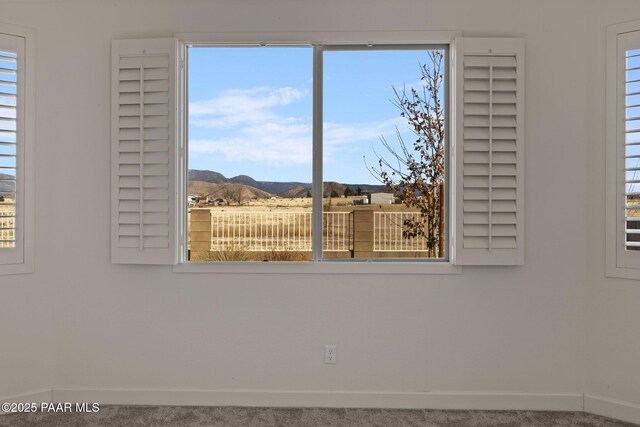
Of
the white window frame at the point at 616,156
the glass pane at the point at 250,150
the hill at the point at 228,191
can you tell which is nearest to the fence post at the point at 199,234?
the glass pane at the point at 250,150

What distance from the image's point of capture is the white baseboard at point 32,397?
2537mm

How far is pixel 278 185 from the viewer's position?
2.73 metres

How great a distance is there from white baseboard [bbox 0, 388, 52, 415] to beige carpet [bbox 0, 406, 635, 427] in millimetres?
97

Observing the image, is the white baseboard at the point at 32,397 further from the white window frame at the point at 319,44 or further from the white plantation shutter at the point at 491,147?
the white plantation shutter at the point at 491,147

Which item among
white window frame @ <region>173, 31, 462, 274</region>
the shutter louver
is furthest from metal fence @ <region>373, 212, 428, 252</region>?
the shutter louver

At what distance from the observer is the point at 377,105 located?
271cm

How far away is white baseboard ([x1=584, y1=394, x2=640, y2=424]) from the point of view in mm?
2400

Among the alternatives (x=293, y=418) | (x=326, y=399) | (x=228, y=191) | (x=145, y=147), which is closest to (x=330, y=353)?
(x=326, y=399)

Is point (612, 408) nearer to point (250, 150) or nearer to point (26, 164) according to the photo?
point (250, 150)

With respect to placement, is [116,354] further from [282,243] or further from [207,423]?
[282,243]

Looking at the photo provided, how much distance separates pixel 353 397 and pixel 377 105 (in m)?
1.82

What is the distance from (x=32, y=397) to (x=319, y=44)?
9.12 feet

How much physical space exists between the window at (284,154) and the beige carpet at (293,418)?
0.84 metres

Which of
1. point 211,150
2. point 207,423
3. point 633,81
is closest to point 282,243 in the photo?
point 211,150
